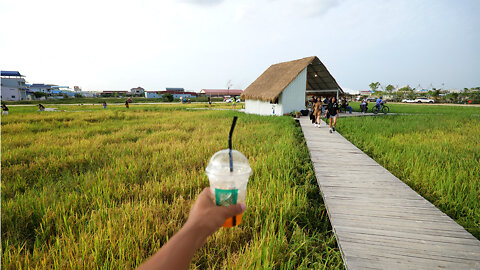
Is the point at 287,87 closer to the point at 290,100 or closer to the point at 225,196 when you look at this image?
the point at 290,100

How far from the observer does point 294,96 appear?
15500 millimetres

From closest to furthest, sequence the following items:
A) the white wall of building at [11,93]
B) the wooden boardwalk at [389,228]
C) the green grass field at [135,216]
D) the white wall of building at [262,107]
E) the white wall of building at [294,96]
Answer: the wooden boardwalk at [389,228]
the green grass field at [135,216]
the white wall of building at [294,96]
the white wall of building at [262,107]
the white wall of building at [11,93]

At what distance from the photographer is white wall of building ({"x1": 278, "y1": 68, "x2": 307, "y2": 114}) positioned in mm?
14973

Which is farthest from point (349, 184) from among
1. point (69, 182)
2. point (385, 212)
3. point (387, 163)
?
point (69, 182)

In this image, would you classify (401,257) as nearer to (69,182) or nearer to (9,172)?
(69,182)

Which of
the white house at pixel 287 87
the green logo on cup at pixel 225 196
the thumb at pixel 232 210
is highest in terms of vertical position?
the white house at pixel 287 87

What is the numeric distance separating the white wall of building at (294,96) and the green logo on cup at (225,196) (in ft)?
47.4

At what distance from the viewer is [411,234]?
2.19 m

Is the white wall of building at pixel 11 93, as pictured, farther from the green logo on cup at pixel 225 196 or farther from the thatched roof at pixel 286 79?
the green logo on cup at pixel 225 196

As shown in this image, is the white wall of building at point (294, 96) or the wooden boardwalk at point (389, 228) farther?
the white wall of building at point (294, 96)

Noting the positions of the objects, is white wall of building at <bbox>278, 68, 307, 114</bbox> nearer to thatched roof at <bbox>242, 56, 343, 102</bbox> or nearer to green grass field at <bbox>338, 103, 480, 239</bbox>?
thatched roof at <bbox>242, 56, 343, 102</bbox>

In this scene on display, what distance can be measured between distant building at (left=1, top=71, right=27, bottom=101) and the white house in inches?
2617

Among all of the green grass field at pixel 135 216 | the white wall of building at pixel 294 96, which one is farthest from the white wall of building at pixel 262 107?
the green grass field at pixel 135 216

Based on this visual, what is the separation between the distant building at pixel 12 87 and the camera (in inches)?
1973
